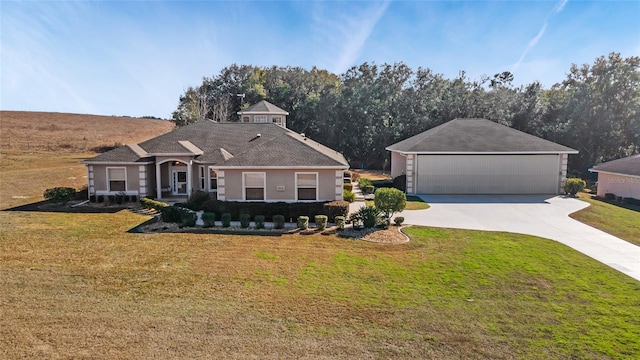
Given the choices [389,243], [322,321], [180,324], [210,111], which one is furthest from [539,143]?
[210,111]

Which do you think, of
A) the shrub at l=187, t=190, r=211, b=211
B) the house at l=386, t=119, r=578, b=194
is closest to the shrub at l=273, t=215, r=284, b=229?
the shrub at l=187, t=190, r=211, b=211

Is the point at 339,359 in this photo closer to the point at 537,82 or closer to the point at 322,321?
the point at 322,321

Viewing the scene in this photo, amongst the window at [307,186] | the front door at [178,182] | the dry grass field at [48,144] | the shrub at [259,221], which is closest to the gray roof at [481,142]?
the window at [307,186]

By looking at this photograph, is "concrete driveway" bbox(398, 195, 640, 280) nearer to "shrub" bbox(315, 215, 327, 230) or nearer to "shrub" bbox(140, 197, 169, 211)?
"shrub" bbox(315, 215, 327, 230)

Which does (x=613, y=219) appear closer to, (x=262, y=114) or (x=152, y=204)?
(x=152, y=204)

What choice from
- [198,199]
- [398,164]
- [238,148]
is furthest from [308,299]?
[398,164]
